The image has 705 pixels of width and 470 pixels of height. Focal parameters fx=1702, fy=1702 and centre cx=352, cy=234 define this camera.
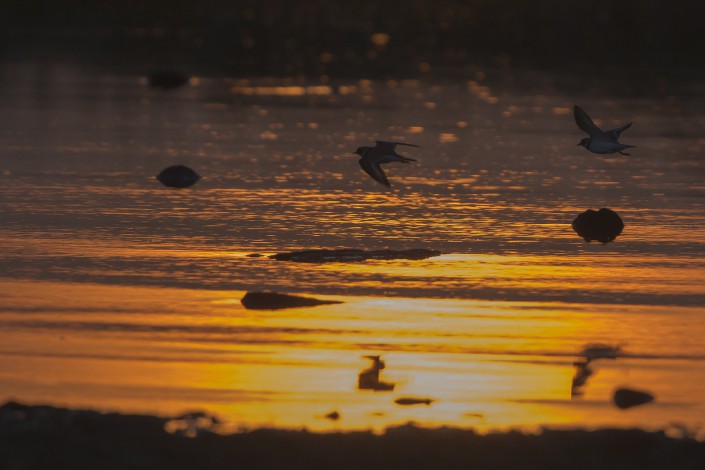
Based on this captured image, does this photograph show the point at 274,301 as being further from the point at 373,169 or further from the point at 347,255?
the point at 373,169

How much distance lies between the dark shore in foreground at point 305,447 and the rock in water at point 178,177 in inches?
769

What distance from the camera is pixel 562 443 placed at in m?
14.8

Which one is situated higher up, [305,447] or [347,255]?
[347,255]

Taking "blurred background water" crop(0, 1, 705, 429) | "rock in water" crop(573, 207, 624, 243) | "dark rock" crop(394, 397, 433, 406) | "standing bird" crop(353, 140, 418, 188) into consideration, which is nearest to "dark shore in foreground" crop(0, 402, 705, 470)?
"blurred background water" crop(0, 1, 705, 429)

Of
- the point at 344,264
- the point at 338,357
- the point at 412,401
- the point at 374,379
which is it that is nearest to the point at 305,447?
the point at 412,401

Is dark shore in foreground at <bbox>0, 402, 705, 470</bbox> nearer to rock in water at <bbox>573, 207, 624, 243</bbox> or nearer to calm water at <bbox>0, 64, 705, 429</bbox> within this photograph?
calm water at <bbox>0, 64, 705, 429</bbox>

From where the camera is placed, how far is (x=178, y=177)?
34875mm

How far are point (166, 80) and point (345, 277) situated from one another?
146ft

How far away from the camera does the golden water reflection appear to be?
16.7 metres

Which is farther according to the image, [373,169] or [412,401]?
[373,169]

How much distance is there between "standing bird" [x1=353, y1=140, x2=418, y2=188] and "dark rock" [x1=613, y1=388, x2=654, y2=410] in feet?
28.5

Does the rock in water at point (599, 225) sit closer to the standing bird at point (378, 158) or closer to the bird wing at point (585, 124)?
the bird wing at point (585, 124)

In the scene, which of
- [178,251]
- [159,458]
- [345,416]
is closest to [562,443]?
[345,416]

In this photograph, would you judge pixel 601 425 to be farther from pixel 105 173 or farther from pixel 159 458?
pixel 105 173
